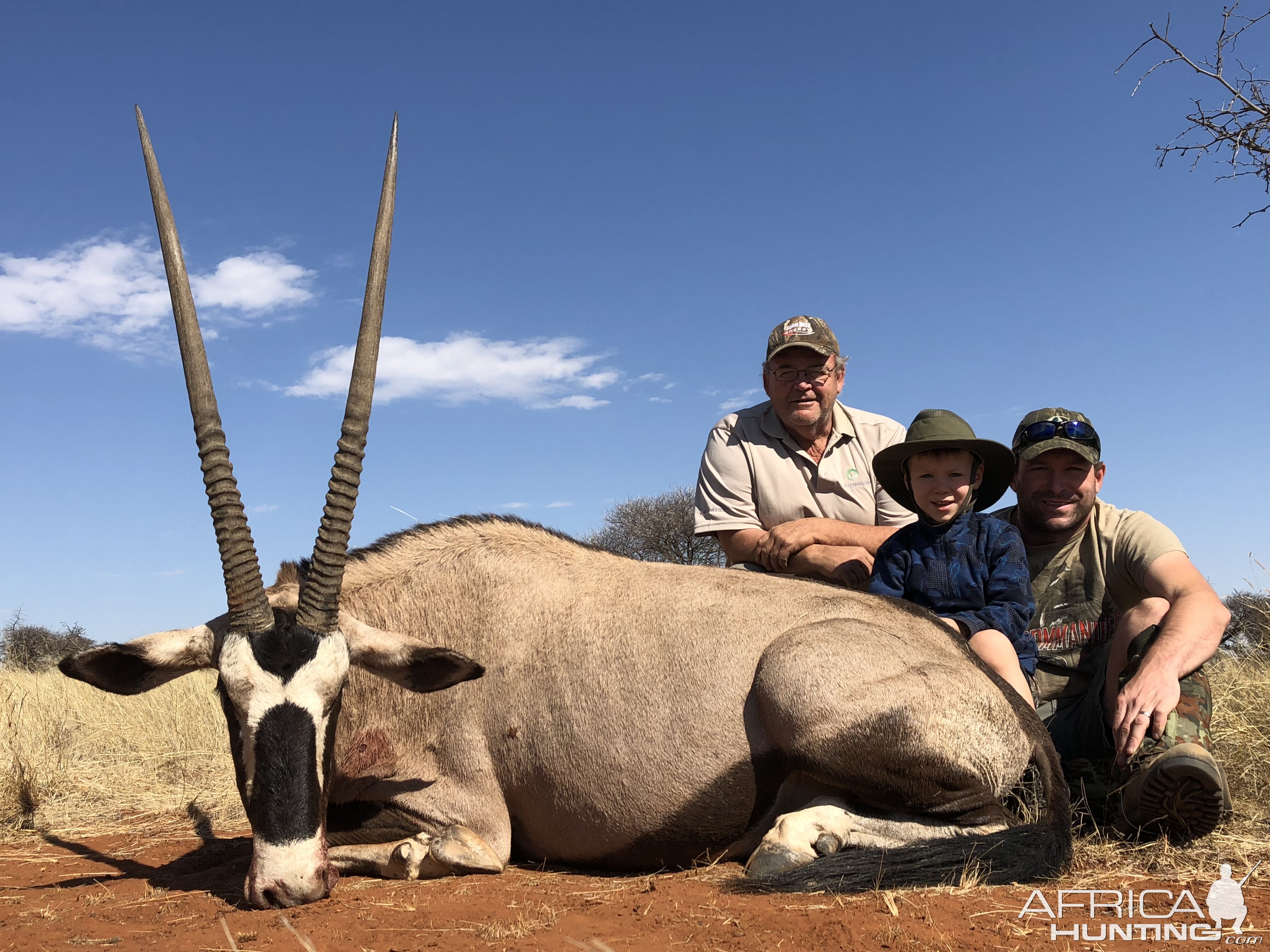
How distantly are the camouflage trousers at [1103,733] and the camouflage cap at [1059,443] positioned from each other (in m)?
1.09

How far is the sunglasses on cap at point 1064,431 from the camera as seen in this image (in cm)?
556

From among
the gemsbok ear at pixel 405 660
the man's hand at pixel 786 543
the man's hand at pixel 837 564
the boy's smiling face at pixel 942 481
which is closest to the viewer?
the gemsbok ear at pixel 405 660

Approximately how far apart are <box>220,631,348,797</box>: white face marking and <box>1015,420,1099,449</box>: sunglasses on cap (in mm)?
4133

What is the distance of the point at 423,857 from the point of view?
432 centimetres

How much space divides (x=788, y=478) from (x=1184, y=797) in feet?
11.1

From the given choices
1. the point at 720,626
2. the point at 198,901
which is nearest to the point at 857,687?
the point at 720,626

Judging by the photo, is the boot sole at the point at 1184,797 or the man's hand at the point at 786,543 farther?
the man's hand at the point at 786,543

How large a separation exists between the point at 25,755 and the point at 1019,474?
765 cm

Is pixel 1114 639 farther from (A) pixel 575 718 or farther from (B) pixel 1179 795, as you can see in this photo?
(A) pixel 575 718

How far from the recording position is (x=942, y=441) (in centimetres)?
511

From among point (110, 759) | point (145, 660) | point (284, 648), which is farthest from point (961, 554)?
point (110, 759)

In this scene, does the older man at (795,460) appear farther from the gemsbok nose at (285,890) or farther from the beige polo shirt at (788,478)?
the gemsbok nose at (285,890)

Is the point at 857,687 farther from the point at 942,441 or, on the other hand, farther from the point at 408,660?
the point at 408,660

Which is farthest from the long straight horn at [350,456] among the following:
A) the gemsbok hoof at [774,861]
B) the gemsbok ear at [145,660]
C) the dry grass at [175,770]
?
the gemsbok hoof at [774,861]
